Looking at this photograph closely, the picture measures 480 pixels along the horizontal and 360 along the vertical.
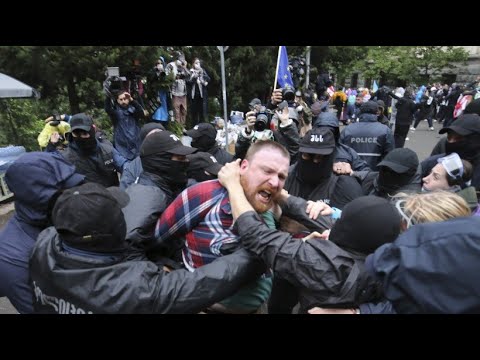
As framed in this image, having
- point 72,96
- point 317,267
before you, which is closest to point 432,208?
point 317,267

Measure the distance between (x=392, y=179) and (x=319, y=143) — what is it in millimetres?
738

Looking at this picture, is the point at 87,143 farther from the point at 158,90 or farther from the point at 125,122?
the point at 158,90

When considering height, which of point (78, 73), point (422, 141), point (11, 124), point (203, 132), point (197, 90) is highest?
point (78, 73)

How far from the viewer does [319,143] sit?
10.5 feet

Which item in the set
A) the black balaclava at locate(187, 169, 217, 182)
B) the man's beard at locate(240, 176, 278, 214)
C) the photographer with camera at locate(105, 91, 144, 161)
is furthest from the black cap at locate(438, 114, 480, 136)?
the photographer with camera at locate(105, 91, 144, 161)

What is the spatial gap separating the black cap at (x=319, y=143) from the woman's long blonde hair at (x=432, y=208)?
138cm

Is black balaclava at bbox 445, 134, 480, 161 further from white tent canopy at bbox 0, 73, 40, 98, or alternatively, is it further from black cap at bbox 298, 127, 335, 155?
white tent canopy at bbox 0, 73, 40, 98

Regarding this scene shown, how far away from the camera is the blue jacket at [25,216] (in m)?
1.91

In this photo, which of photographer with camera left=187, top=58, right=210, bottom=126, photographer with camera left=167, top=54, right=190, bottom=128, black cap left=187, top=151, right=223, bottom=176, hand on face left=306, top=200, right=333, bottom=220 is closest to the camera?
hand on face left=306, top=200, right=333, bottom=220

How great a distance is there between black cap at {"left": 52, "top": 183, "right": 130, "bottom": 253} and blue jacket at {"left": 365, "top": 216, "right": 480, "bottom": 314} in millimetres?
1097

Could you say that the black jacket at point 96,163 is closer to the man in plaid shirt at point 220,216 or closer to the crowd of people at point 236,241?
the crowd of people at point 236,241

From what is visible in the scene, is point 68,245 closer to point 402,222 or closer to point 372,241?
point 372,241

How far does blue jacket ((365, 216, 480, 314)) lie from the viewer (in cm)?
110

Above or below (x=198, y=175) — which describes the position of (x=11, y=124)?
below
